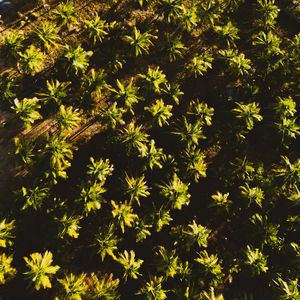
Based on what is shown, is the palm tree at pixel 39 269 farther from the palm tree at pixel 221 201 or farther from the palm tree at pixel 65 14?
the palm tree at pixel 65 14

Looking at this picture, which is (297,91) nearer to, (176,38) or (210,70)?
(210,70)

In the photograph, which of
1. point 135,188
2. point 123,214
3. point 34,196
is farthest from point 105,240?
point 34,196

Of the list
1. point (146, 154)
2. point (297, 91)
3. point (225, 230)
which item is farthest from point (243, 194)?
point (297, 91)

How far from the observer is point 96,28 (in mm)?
7922

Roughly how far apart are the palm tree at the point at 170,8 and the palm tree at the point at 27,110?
355cm

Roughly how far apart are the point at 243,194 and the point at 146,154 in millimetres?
2303

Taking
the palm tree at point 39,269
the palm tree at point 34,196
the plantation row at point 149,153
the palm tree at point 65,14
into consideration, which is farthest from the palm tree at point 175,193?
the palm tree at point 65,14

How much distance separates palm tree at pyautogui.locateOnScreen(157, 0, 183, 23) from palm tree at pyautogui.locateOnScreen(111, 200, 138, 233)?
437 centimetres

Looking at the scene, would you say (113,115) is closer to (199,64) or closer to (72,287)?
(199,64)

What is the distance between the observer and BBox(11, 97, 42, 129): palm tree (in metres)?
7.35

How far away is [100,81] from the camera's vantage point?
309 inches

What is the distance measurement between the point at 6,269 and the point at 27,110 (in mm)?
3171

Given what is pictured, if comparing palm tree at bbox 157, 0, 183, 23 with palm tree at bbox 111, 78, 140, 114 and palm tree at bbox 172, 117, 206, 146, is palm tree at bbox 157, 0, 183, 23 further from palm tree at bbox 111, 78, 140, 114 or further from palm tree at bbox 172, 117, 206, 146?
palm tree at bbox 172, 117, 206, 146

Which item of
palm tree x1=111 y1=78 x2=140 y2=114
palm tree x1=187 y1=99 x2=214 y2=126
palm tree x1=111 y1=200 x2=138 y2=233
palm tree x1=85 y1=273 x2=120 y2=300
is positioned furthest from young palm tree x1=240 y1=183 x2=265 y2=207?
palm tree x1=85 y1=273 x2=120 y2=300
